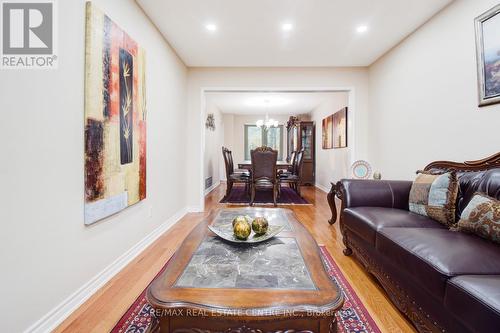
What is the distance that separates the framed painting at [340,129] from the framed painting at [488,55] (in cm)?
272

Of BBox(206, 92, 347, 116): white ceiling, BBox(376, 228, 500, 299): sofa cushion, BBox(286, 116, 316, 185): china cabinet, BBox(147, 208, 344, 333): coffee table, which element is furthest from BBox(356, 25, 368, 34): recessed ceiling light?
BBox(286, 116, 316, 185): china cabinet

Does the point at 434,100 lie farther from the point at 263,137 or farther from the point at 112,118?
the point at 263,137

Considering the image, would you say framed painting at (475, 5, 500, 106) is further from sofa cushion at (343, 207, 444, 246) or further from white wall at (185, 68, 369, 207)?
white wall at (185, 68, 369, 207)

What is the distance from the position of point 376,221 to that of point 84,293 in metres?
2.10

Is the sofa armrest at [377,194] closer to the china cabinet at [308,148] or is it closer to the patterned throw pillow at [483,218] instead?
the patterned throw pillow at [483,218]

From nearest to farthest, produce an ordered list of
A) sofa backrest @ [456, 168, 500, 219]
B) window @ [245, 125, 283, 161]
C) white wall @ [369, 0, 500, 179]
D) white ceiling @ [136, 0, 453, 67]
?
sofa backrest @ [456, 168, 500, 219]
white wall @ [369, 0, 500, 179]
white ceiling @ [136, 0, 453, 67]
window @ [245, 125, 283, 161]

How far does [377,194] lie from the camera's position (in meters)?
2.38

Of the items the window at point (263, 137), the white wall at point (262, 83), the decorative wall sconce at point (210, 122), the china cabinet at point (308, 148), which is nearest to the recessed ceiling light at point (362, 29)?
the white wall at point (262, 83)

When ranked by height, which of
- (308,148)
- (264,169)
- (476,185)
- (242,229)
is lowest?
(242,229)

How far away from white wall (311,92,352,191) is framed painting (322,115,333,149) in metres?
0.12

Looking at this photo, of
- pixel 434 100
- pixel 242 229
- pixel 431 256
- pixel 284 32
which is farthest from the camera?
pixel 284 32

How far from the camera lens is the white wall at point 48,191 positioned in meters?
1.18

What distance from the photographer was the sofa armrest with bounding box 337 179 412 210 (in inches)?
93.0

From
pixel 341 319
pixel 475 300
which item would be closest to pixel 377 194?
pixel 341 319
